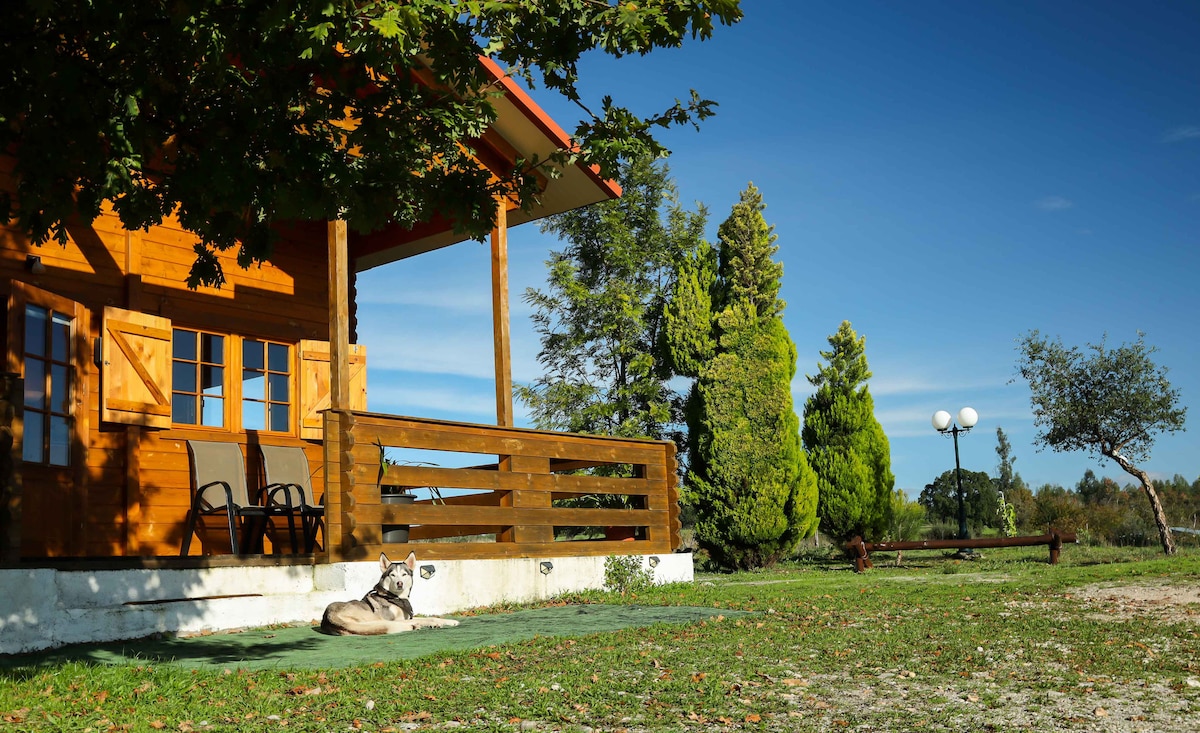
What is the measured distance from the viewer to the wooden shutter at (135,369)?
833 cm

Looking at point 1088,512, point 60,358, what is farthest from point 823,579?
point 1088,512

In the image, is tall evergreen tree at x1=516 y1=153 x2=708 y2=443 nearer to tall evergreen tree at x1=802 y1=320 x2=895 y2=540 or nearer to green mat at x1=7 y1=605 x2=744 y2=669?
tall evergreen tree at x1=802 y1=320 x2=895 y2=540

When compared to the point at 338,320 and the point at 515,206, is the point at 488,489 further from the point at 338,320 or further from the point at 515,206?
the point at 515,206

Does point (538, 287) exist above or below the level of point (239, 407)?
above

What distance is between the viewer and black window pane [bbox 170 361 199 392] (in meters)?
9.19

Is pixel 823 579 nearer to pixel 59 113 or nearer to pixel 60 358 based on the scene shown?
pixel 60 358

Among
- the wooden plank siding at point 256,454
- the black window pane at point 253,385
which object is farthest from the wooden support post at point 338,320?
the black window pane at point 253,385

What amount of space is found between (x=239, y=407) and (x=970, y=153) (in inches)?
601

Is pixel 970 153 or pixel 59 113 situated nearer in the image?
pixel 59 113

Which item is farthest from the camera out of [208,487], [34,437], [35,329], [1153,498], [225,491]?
[1153,498]

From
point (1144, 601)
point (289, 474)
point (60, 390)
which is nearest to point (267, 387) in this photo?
point (289, 474)

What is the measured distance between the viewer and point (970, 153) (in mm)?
19281

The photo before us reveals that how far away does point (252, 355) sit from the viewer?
9.93 meters

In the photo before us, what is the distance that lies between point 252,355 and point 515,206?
3085 mm
